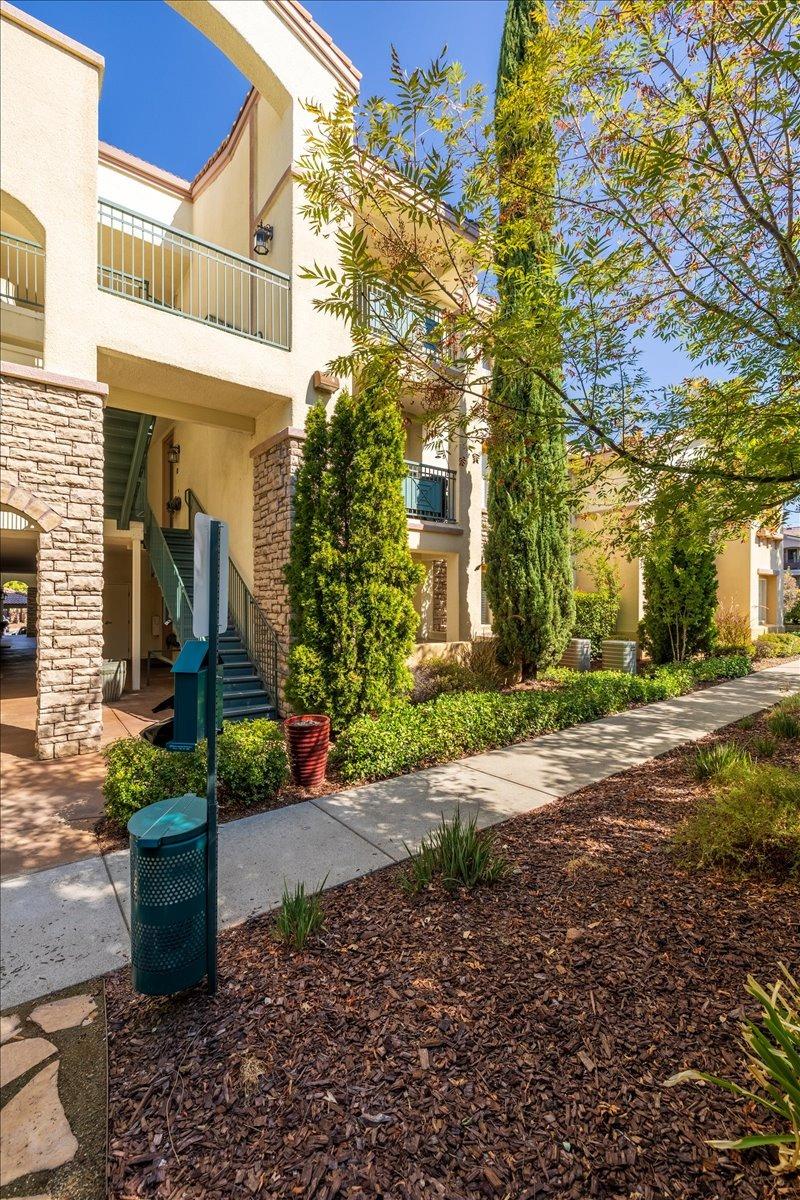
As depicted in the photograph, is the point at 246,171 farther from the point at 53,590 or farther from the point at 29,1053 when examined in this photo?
the point at 29,1053

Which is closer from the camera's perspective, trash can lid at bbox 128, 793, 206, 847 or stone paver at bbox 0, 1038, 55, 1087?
stone paver at bbox 0, 1038, 55, 1087

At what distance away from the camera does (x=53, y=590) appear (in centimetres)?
566

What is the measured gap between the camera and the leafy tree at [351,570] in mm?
5980

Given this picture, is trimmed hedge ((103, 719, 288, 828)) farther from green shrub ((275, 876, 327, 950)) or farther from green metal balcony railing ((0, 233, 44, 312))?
green metal balcony railing ((0, 233, 44, 312))

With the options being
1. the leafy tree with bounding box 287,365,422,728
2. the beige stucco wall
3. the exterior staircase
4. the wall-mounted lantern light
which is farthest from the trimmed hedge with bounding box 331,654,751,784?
the wall-mounted lantern light

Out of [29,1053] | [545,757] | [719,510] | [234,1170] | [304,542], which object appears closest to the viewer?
[234,1170]

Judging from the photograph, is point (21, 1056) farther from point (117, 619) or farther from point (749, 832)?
point (117, 619)

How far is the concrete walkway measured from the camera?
2.68m

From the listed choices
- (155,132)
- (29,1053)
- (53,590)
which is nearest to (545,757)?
(29,1053)

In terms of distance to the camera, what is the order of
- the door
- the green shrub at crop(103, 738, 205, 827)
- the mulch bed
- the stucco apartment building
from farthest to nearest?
the door → the stucco apartment building → the green shrub at crop(103, 738, 205, 827) → the mulch bed

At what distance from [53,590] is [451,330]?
201 inches

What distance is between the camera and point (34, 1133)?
1.64 m

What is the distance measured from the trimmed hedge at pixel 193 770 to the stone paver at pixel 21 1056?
182 centimetres

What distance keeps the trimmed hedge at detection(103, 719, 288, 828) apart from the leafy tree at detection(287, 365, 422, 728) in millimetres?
1131
